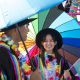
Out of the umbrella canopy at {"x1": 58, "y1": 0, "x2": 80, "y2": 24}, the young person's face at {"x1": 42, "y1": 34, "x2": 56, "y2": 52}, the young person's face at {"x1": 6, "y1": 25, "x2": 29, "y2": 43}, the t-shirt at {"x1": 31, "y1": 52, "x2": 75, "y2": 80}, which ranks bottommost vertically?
the t-shirt at {"x1": 31, "y1": 52, "x2": 75, "y2": 80}

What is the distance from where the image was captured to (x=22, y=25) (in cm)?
442

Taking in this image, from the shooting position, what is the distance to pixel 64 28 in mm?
5711

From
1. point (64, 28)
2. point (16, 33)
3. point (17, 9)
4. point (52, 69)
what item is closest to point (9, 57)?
point (16, 33)

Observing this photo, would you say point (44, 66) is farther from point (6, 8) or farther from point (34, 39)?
point (6, 8)

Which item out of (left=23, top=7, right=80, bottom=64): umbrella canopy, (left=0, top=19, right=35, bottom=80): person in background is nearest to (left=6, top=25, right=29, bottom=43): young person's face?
(left=0, top=19, right=35, bottom=80): person in background

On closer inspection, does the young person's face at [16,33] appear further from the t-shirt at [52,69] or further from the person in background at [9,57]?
the t-shirt at [52,69]

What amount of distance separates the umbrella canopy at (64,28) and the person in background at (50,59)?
340 millimetres

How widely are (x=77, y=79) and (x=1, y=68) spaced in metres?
1.74

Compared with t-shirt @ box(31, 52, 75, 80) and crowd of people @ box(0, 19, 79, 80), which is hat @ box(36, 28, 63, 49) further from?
t-shirt @ box(31, 52, 75, 80)

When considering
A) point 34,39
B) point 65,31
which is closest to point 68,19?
point 65,31

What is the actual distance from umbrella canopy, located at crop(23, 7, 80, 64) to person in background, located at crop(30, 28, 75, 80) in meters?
0.34

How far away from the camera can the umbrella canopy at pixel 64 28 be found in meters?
5.55

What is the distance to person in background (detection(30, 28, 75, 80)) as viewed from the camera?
4.92m

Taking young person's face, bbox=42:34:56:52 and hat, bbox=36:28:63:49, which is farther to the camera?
hat, bbox=36:28:63:49
